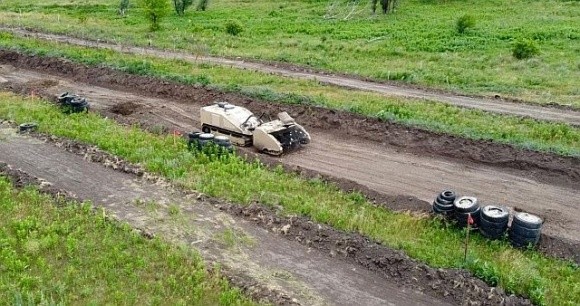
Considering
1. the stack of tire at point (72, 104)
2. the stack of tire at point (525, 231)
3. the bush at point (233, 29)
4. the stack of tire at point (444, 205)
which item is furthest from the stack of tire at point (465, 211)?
the bush at point (233, 29)

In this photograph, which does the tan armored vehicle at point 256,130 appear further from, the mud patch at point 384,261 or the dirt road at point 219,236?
the mud patch at point 384,261

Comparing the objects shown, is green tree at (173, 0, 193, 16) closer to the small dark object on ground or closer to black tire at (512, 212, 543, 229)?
the small dark object on ground

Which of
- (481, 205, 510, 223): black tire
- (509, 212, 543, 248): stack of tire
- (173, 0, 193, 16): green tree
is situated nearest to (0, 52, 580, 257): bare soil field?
(509, 212, 543, 248): stack of tire

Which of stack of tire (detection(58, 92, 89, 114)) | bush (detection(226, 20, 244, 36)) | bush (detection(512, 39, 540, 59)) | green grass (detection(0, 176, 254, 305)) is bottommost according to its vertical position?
green grass (detection(0, 176, 254, 305))

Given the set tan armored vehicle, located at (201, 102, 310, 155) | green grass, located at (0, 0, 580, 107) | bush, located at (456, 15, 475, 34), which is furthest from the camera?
bush, located at (456, 15, 475, 34)

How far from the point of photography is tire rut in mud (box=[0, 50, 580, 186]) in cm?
2019

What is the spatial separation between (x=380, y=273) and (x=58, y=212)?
8582mm

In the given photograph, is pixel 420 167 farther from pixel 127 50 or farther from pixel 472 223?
pixel 127 50

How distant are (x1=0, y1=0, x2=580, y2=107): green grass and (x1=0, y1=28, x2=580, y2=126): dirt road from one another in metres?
1.73

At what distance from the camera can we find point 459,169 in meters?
20.3

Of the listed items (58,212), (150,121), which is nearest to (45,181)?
(58,212)

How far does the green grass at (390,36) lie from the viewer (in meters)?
34.1

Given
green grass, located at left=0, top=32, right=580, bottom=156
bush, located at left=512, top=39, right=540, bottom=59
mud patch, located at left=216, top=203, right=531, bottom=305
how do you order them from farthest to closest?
bush, located at left=512, top=39, right=540, bottom=59, green grass, located at left=0, top=32, right=580, bottom=156, mud patch, located at left=216, top=203, right=531, bottom=305

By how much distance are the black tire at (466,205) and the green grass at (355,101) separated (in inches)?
263
